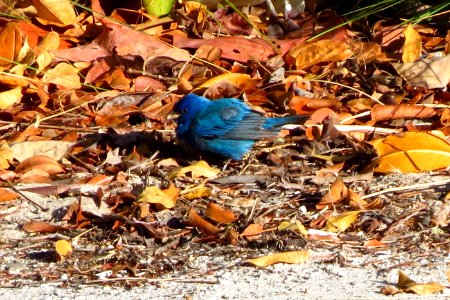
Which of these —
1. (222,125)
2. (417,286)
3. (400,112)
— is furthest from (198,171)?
(417,286)

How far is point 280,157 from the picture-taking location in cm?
580

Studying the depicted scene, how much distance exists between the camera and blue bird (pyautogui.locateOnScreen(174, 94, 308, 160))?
5.89 meters

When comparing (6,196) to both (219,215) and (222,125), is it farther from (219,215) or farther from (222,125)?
(222,125)

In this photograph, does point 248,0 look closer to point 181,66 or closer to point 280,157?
point 181,66

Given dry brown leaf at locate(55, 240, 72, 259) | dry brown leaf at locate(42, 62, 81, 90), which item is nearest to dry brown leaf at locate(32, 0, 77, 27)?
dry brown leaf at locate(42, 62, 81, 90)

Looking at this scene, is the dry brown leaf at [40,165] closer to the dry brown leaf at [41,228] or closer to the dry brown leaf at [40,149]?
the dry brown leaf at [40,149]

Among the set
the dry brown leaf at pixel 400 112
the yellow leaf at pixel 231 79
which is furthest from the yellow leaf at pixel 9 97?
the dry brown leaf at pixel 400 112

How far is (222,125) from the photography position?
6.04 m

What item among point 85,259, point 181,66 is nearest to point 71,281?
point 85,259

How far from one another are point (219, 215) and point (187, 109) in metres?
1.29

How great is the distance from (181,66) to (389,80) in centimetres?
133

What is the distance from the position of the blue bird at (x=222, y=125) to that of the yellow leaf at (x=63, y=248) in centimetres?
140

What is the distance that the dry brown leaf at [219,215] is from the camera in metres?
4.86

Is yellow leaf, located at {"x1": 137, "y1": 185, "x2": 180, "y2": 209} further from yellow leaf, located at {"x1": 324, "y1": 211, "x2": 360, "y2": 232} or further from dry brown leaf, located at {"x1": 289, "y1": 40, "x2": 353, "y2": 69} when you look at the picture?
dry brown leaf, located at {"x1": 289, "y1": 40, "x2": 353, "y2": 69}
